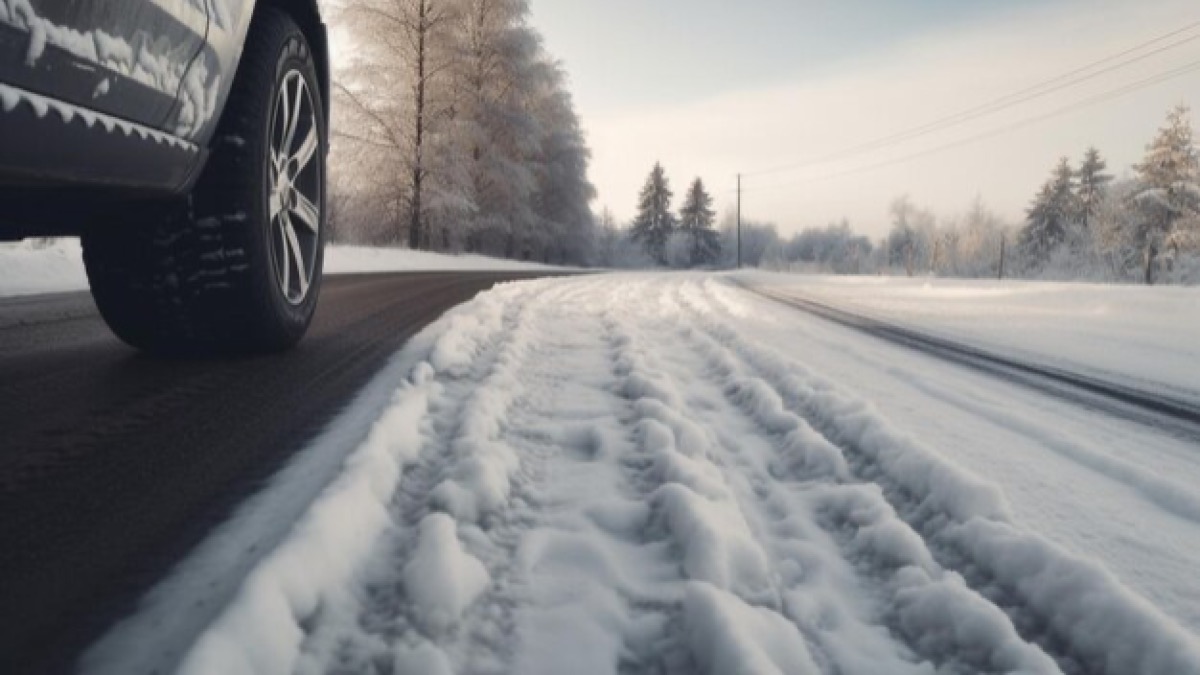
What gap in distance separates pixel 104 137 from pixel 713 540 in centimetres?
142

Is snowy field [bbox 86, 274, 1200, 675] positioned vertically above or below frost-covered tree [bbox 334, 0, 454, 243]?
below

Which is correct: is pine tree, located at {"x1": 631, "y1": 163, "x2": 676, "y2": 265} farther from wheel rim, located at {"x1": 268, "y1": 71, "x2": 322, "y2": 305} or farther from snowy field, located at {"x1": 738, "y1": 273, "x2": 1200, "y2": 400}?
wheel rim, located at {"x1": 268, "y1": 71, "x2": 322, "y2": 305}

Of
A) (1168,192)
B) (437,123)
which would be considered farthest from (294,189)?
(1168,192)

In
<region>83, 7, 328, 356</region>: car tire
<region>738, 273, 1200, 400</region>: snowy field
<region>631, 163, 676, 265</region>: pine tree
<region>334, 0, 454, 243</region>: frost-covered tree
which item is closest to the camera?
<region>83, 7, 328, 356</region>: car tire

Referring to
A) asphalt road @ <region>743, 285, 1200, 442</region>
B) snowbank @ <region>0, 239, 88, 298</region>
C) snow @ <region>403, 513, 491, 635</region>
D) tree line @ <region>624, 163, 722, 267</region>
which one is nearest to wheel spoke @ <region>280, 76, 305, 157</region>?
snow @ <region>403, 513, 491, 635</region>

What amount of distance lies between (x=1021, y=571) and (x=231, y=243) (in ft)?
7.08

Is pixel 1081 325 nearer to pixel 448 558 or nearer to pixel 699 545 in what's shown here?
pixel 699 545

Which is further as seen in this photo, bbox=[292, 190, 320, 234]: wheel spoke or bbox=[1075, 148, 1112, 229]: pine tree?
bbox=[1075, 148, 1112, 229]: pine tree

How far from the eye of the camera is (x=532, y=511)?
4.29 ft

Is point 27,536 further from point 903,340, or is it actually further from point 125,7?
point 903,340

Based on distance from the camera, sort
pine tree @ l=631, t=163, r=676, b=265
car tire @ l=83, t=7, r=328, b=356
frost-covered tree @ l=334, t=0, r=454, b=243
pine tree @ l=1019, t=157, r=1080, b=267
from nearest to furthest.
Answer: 1. car tire @ l=83, t=7, r=328, b=356
2. frost-covered tree @ l=334, t=0, r=454, b=243
3. pine tree @ l=1019, t=157, r=1080, b=267
4. pine tree @ l=631, t=163, r=676, b=265

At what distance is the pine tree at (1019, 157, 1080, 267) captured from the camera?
52.2m

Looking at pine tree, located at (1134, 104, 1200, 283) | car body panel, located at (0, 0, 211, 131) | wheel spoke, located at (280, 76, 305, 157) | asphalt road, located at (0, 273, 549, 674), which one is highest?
pine tree, located at (1134, 104, 1200, 283)

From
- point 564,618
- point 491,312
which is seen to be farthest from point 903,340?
point 564,618
